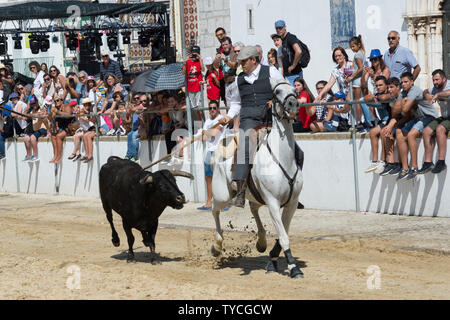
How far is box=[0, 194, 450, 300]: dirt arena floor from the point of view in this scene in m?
9.71

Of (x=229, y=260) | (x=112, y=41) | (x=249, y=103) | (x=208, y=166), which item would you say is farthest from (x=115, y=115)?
(x=112, y=41)

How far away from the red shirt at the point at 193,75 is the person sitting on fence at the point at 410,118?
519 cm

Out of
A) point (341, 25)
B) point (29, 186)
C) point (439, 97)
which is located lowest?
point (29, 186)

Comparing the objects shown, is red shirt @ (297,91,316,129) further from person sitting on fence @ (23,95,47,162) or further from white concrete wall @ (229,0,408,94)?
person sitting on fence @ (23,95,47,162)

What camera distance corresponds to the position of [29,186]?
24.3 metres

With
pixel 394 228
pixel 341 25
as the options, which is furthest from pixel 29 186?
pixel 394 228

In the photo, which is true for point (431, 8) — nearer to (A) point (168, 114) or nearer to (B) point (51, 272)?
(A) point (168, 114)

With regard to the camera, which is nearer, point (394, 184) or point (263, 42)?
point (394, 184)

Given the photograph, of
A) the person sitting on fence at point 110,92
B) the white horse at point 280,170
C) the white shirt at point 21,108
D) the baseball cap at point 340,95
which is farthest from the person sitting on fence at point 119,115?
the white horse at point 280,170

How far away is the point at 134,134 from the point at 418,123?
24.9 feet

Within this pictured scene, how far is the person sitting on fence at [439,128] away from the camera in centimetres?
1421

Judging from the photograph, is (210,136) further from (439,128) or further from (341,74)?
→ (439,128)

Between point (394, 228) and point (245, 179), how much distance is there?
388 cm

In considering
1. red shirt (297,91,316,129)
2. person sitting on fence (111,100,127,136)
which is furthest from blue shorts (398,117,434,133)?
person sitting on fence (111,100,127,136)
